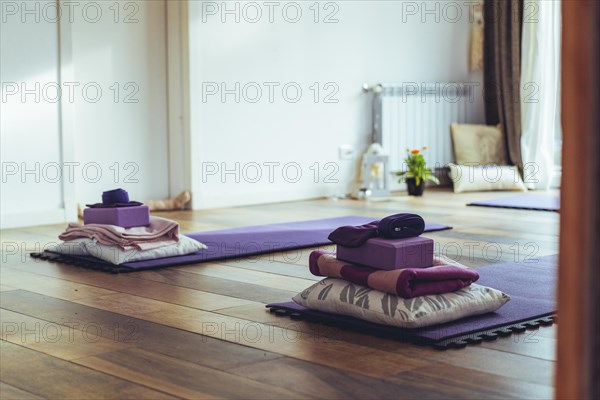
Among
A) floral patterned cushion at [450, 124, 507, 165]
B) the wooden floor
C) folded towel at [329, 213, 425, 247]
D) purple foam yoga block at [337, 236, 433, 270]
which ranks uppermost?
floral patterned cushion at [450, 124, 507, 165]

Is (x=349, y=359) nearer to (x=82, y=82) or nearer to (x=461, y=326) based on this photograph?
(x=461, y=326)

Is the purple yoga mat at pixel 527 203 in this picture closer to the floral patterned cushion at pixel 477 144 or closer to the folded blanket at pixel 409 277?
the floral patterned cushion at pixel 477 144

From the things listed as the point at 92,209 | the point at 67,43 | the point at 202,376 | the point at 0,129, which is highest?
the point at 67,43

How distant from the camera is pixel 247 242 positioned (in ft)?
12.2

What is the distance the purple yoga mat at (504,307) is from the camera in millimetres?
2072

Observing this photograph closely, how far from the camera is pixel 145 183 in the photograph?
5059mm

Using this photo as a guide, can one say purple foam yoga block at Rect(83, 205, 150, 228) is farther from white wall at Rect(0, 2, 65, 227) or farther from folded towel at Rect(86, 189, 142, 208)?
white wall at Rect(0, 2, 65, 227)

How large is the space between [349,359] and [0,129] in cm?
294

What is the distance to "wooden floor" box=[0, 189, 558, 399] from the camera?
5.49 ft

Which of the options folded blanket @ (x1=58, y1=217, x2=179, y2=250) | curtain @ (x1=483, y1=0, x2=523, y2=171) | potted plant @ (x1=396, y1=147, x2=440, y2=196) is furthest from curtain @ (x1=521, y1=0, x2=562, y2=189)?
folded blanket @ (x1=58, y1=217, x2=179, y2=250)

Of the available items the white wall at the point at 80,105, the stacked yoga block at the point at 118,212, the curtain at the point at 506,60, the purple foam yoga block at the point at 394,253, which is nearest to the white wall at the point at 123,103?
the white wall at the point at 80,105

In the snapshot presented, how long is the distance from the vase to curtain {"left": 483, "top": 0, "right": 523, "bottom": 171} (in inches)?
35.8

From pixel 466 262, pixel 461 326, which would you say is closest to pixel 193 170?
pixel 466 262

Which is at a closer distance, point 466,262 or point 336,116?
point 466,262
